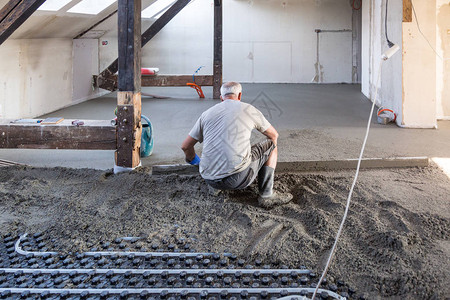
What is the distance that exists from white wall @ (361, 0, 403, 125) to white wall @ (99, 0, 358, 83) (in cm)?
263

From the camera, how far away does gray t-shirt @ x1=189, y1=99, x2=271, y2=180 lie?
3.64 meters

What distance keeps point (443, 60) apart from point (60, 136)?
5.69 m

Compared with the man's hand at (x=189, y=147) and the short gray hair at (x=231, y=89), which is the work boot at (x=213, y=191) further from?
the short gray hair at (x=231, y=89)

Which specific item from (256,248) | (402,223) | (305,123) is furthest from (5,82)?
(402,223)

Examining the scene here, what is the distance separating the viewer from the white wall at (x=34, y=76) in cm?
693

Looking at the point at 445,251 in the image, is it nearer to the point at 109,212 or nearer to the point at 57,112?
the point at 109,212

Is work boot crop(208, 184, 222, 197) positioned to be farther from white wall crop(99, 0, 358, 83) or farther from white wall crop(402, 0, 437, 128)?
white wall crop(99, 0, 358, 83)

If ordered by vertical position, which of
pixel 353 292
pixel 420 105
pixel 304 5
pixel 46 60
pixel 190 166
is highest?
pixel 304 5

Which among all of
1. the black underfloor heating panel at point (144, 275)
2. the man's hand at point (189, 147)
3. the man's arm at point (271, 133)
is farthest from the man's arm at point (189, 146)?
the black underfloor heating panel at point (144, 275)

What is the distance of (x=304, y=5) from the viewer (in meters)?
13.0

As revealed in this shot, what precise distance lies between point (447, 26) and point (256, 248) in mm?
5704

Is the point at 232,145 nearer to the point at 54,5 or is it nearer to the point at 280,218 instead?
the point at 280,218

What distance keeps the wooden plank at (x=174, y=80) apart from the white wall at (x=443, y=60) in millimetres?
4375

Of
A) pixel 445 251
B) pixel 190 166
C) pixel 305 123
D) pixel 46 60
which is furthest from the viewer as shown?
pixel 46 60
